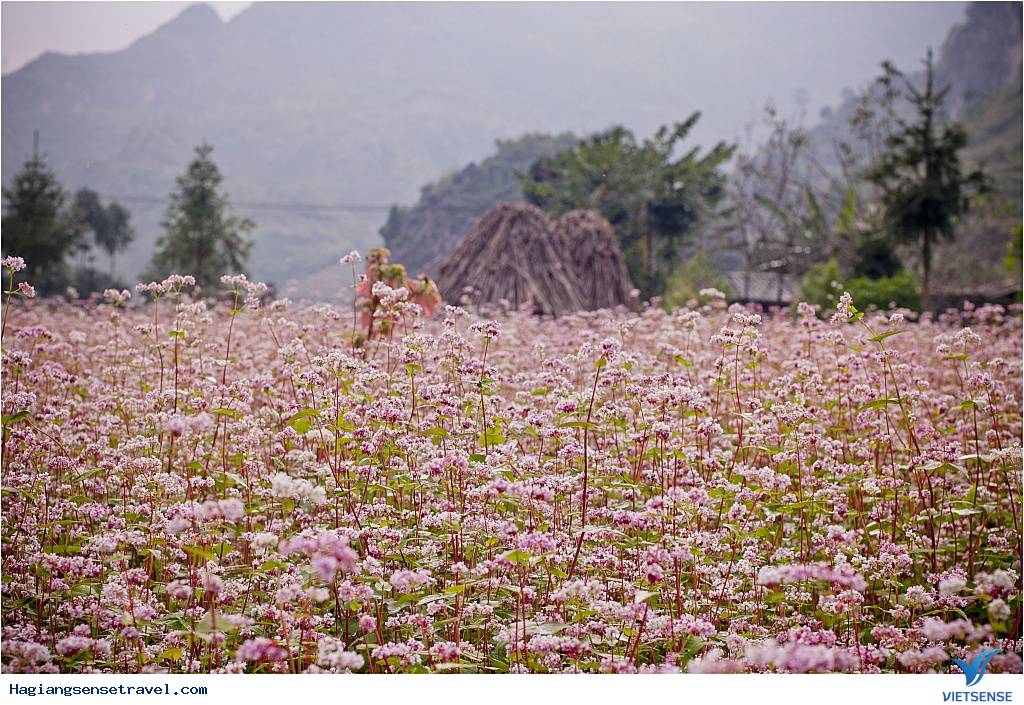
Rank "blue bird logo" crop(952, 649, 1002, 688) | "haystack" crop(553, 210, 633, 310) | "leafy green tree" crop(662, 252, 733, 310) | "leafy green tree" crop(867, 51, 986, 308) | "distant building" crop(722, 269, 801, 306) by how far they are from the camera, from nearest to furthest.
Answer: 1. "blue bird logo" crop(952, 649, 1002, 688)
2. "leafy green tree" crop(867, 51, 986, 308)
3. "haystack" crop(553, 210, 633, 310)
4. "leafy green tree" crop(662, 252, 733, 310)
5. "distant building" crop(722, 269, 801, 306)

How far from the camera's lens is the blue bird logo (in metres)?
2.72

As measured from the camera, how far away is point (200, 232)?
29.2 meters

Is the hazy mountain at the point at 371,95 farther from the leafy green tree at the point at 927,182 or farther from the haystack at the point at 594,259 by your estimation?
the haystack at the point at 594,259

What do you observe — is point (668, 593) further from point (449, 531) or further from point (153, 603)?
point (153, 603)

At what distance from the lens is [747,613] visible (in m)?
3.05

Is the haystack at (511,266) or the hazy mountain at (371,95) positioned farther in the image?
the haystack at (511,266)

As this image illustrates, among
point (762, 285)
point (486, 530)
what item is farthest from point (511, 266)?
point (762, 285)

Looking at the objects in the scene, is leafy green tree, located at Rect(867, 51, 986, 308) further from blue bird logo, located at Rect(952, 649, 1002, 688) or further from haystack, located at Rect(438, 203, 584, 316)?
blue bird logo, located at Rect(952, 649, 1002, 688)

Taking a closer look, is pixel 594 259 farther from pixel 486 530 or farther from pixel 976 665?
pixel 976 665

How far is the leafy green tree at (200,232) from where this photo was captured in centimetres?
2889

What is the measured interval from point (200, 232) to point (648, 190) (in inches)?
713

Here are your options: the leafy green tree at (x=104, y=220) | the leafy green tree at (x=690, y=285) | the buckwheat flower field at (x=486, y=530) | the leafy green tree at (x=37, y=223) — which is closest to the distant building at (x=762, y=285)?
the leafy green tree at (x=690, y=285)
